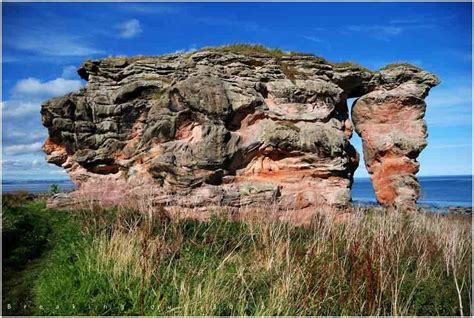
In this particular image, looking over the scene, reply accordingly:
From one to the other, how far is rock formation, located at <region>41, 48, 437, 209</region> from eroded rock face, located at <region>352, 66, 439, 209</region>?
1.17 metres

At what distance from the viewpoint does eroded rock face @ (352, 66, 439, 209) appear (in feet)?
69.4

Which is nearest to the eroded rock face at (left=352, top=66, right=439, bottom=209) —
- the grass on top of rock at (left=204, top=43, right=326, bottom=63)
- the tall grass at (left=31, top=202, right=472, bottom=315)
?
the grass on top of rock at (left=204, top=43, right=326, bottom=63)

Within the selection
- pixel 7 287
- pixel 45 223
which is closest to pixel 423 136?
pixel 45 223

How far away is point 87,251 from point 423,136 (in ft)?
59.1

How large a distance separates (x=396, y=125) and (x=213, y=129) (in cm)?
1061

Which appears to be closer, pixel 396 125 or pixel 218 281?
pixel 218 281

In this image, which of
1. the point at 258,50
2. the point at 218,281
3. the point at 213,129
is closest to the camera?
the point at 218,281

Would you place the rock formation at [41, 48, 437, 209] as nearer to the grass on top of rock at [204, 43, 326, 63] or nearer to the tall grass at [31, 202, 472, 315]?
the grass on top of rock at [204, 43, 326, 63]

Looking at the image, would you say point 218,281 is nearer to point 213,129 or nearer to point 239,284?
point 239,284

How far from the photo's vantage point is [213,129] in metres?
16.1

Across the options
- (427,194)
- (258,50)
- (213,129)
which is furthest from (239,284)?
(427,194)

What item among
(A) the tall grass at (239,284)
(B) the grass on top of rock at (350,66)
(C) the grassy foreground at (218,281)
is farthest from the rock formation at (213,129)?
(A) the tall grass at (239,284)

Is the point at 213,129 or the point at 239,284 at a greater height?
the point at 213,129

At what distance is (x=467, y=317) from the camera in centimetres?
697
